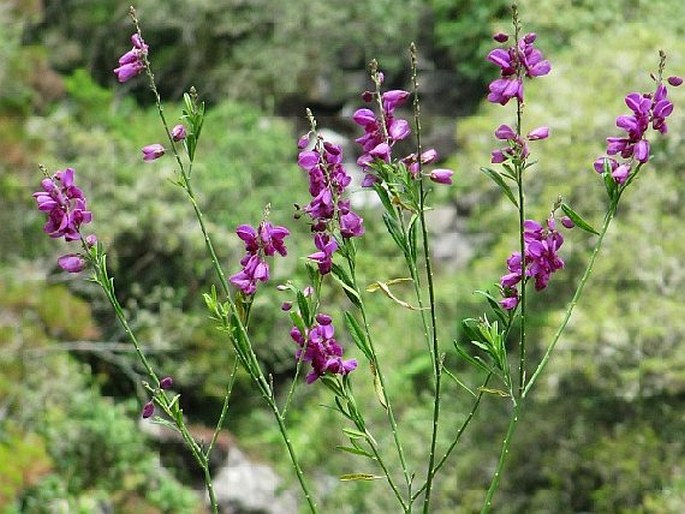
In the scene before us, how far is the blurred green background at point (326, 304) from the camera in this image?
424 cm

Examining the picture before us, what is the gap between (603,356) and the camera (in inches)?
165

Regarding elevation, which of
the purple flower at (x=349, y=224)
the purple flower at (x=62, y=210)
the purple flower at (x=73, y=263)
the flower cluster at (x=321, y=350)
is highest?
the purple flower at (x=62, y=210)

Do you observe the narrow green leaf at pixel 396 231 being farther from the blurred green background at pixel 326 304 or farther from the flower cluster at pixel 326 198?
the blurred green background at pixel 326 304

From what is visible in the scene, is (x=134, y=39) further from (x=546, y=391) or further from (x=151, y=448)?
(x=151, y=448)

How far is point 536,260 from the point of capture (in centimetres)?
127

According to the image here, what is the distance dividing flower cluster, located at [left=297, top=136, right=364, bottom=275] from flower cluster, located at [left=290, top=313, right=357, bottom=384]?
0.06 meters

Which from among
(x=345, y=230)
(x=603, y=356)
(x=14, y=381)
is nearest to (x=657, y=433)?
(x=603, y=356)

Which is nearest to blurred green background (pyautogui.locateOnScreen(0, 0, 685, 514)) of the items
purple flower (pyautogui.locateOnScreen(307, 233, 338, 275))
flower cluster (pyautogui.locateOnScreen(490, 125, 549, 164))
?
purple flower (pyautogui.locateOnScreen(307, 233, 338, 275))

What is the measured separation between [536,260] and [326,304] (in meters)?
5.12

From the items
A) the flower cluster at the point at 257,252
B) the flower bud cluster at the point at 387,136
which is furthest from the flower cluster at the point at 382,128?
the flower cluster at the point at 257,252

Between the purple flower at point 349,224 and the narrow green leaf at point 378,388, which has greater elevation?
the purple flower at point 349,224

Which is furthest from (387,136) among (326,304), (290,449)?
(326,304)

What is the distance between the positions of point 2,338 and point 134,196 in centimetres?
138

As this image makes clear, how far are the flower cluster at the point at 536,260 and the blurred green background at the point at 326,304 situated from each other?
2737 millimetres
